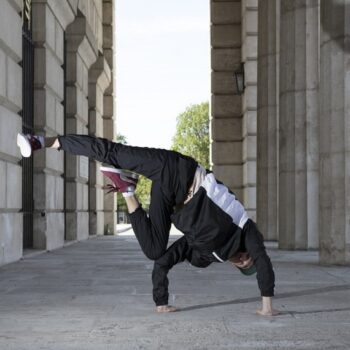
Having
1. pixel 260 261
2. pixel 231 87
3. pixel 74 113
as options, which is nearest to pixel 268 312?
pixel 260 261

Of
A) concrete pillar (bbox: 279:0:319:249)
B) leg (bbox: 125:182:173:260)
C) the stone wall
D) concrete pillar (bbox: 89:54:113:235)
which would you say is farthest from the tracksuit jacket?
concrete pillar (bbox: 89:54:113:235)

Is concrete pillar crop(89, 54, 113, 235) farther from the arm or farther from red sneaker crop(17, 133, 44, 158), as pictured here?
red sneaker crop(17, 133, 44, 158)

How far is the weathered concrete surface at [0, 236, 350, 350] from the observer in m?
5.38

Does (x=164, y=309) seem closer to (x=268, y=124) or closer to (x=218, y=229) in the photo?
(x=218, y=229)

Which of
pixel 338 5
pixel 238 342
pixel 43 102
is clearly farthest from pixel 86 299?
pixel 43 102

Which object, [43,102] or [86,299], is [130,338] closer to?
[86,299]

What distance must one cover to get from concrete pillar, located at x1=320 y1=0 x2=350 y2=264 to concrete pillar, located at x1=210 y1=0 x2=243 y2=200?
14.3 metres

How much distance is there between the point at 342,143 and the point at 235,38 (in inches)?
633

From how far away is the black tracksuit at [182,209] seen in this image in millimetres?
6219

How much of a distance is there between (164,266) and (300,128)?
1095 cm

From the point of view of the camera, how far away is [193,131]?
238ft

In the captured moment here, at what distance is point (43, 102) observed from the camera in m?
16.7

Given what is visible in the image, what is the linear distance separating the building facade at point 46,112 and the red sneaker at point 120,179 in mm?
6197

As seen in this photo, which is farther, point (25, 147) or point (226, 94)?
point (226, 94)
